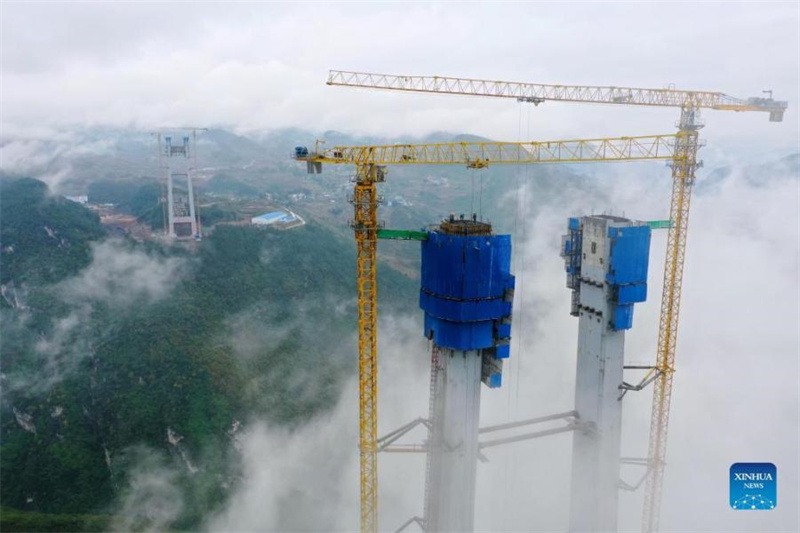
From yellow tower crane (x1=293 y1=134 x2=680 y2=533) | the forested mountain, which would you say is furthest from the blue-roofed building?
yellow tower crane (x1=293 y1=134 x2=680 y2=533)

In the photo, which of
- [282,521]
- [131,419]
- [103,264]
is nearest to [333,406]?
[282,521]

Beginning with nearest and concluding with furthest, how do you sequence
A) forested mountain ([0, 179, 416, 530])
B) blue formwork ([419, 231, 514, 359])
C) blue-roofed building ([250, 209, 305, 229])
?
blue formwork ([419, 231, 514, 359]) < forested mountain ([0, 179, 416, 530]) < blue-roofed building ([250, 209, 305, 229])

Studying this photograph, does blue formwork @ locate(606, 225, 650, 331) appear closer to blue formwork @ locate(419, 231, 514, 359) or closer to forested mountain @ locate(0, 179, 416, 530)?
blue formwork @ locate(419, 231, 514, 359)

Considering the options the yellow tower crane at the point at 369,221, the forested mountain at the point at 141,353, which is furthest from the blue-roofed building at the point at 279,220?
the yellow tower crane at the point at 369,221

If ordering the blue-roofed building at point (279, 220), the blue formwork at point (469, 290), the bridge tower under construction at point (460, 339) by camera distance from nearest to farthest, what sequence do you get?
the blue formwork at point (469, 290)
the bridge tower under construction at point (460, 339)
the blue-roofed building at point (279, 220)

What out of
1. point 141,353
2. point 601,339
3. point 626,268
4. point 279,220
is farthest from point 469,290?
point 279,220

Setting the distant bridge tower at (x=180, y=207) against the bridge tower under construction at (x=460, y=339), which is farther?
the distant bridge tower at (x=180, y=207)

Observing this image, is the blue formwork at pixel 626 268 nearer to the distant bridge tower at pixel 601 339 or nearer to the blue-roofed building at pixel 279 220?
the distant bridge tower at pixel 601 339
